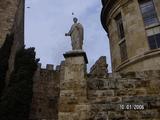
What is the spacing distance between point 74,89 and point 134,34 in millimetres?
4413

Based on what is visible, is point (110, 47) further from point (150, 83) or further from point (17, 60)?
point (17, 60)

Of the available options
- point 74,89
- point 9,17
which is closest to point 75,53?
point 74,89

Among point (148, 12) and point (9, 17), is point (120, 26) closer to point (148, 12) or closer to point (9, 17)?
point (148, 12)

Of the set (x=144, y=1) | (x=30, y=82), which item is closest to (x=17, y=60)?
(x=30, y=82)

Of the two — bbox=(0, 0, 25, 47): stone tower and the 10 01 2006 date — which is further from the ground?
bbox=(0, 0, 25, 47): stone tower

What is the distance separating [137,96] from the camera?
21.3 ft

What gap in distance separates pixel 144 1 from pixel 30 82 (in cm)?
1157

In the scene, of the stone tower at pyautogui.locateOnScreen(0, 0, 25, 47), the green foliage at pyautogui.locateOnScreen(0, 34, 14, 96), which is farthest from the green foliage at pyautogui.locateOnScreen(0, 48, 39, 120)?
the stone tower at pyautogui.locateOnScreen(0, 0, 25, 47)

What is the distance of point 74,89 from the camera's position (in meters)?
6.68

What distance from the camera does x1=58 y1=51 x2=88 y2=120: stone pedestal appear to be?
6.33 metres

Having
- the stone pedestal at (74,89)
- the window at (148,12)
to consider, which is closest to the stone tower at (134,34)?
the window at (148,12)

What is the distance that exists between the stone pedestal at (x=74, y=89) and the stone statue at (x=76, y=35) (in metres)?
0.36

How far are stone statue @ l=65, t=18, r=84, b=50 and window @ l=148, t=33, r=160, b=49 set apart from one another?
9.90 feet

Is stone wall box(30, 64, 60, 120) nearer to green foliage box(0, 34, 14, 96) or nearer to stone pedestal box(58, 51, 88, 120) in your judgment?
green foliage box(0, 34, 14, 96)
